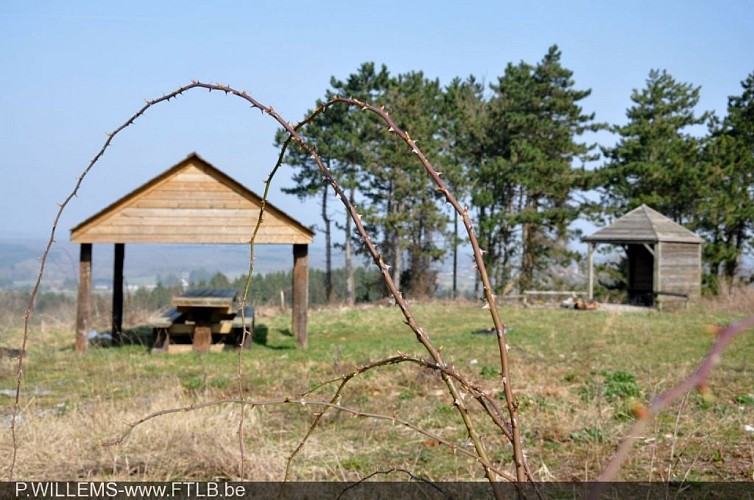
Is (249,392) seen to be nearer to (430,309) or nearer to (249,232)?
(249,232)

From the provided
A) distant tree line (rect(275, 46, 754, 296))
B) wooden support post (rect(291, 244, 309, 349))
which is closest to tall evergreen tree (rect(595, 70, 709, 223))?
distant tree line (rect(275, 46, 754, 296))

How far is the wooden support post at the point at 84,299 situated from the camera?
11.3 metres

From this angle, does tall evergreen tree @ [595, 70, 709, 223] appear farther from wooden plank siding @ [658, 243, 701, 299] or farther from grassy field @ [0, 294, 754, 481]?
grassy field @ [0, 294, 754, 481]

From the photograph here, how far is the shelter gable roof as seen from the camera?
11.4 m

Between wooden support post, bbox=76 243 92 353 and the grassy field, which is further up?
wooden support post, bbox=76 243 92 353

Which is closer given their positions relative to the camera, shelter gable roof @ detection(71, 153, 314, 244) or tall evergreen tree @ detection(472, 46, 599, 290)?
shelter gable roof @ detection(71, 153, 314, 244)

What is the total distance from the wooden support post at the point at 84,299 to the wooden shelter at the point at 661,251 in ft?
53.3

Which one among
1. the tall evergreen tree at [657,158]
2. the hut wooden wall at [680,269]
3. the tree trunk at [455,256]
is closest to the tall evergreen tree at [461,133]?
the tree trunk at [455,256]

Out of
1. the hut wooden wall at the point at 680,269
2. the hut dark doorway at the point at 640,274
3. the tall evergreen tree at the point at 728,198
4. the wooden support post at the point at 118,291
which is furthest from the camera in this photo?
the tall evergreen tree at the point at 728,198

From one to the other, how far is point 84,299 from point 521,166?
1030 inches

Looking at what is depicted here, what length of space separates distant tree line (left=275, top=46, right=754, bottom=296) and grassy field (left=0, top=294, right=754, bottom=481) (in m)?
21.9

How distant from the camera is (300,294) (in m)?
11.9

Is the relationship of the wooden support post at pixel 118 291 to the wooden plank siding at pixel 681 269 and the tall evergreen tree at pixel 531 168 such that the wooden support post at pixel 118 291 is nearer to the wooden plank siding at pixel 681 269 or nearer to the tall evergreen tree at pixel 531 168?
the wooden plank siding at pixel 681 269

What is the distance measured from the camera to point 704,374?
614 mm
